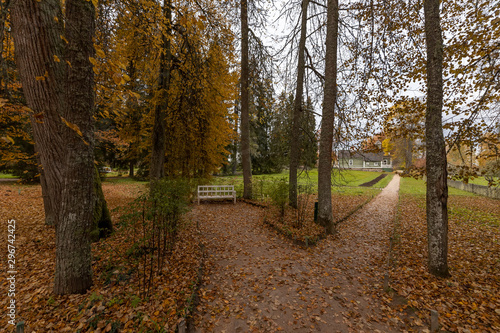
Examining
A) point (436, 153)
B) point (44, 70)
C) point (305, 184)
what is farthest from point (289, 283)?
point (305, 184)

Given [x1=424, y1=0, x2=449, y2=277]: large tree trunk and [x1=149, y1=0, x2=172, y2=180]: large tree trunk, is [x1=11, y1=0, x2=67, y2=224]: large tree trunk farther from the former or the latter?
[x1=424, y1=0, x2=449, y2=277]: large tree trunk

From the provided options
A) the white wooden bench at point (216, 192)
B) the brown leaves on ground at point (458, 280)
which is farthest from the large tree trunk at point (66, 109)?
the white wooden bench at point (216, 192)

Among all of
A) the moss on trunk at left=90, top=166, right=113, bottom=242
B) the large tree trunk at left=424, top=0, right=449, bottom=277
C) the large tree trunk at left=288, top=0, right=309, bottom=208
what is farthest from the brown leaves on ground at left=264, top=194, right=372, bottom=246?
the moss on trunk at left=90, top=166, right=113, bottom=242

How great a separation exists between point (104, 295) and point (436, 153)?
6.43m

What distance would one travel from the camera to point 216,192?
34.3ft

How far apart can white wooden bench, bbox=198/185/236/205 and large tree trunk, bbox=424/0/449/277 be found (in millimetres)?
7811

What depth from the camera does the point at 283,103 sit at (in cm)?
928

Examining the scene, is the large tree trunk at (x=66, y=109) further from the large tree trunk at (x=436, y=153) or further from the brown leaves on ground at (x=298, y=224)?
the large tree trunk at (x=436, y=153)

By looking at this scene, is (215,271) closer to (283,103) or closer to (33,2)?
(33,2)

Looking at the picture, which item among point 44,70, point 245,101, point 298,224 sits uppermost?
point 245,101

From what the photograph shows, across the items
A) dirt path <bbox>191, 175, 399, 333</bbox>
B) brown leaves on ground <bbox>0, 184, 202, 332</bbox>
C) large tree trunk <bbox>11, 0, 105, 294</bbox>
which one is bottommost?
dirt path <bbox>191, 175, 399, 333</bbox>

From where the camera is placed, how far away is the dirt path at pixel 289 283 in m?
3.06

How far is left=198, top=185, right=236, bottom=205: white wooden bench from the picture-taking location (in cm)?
1038

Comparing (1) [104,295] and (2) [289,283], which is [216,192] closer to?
(2) [289,283]
